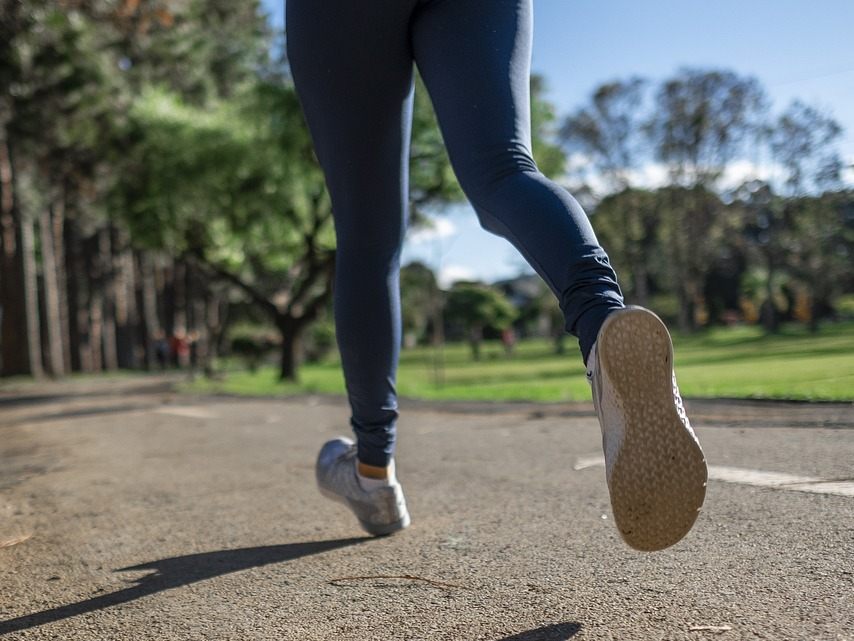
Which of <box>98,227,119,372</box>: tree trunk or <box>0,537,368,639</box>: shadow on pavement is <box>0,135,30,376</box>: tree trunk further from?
<box>0,537,368,639</box>: shadow on pavement

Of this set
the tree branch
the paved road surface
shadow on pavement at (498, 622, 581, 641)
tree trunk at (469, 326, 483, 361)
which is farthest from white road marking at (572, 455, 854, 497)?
tree trunk at (469, 326, 483, 361)

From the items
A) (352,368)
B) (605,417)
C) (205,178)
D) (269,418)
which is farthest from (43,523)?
(205,178)

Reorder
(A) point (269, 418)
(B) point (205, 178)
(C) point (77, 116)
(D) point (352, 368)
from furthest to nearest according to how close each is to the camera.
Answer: (C) point (77, 116), (B) point (205, 178), (A) point (269, 418), (D) point (352, 368)

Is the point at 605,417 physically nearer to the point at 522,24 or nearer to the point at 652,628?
the point at 652,628

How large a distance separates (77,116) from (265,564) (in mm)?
20433

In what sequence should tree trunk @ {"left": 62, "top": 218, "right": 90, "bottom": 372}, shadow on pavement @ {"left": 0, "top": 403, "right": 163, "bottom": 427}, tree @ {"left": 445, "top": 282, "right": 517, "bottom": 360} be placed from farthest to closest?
tree @ {"left": 445, "top": 282, "right": 517, "bottom": 360} → tree trunk @ {"left": 62, "top": 218, "right": 90, "bottom": 372} → shadow on pavement @ {"left": 0, "top": 403, "right": 163, "bottom": 427}

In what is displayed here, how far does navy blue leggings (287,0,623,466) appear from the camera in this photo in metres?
1.32

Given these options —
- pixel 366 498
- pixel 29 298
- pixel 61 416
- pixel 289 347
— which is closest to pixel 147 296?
pixel 29 298

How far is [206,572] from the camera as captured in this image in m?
1.61

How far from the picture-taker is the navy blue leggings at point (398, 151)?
132 centimetres

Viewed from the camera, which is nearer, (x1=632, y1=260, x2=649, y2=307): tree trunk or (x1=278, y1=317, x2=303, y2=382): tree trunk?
(x1=278, y1=317, x2=303, y2=382): tree trunk

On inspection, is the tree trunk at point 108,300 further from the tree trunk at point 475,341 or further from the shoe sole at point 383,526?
the shoe sole at point 383,526

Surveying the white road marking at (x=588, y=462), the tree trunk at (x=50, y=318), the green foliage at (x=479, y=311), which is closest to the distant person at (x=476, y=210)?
the white road marking at (x=588, y=462)

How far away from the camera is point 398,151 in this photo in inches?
70.5
